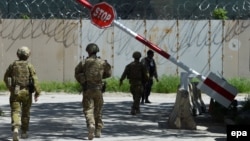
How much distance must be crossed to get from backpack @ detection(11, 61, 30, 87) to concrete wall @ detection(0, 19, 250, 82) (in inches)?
576

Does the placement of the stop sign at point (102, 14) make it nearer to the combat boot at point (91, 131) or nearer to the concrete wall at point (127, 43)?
the combat boot at point (91, 131)

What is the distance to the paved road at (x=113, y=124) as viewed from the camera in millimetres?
12773

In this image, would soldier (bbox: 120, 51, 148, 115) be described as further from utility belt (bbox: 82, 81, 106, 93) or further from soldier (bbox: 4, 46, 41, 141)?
soldier (bbox: 4, 46, 41, 141)

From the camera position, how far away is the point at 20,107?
12.1 metres

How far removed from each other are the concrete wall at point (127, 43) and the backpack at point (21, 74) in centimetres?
1462

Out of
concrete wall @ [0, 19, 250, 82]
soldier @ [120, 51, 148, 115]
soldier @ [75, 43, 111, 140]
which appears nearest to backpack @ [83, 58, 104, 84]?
soldier @ [75, 43, 111, 140]

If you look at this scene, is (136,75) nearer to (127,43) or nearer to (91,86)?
(91,86)

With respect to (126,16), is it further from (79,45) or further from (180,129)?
(180,129)

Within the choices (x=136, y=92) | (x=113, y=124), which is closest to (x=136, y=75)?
(x=136, y=92)

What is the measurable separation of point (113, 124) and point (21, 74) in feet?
11.4

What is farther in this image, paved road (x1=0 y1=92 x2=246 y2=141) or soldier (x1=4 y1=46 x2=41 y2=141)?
paved road (x1=0 y1=92 x2=246 y2=141)

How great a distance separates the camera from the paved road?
12.8m

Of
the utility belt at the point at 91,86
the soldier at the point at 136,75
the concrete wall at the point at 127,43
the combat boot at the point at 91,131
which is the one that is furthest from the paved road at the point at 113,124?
the concrete wall at the point at 127,43

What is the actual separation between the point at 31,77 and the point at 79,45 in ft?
48.7
